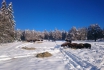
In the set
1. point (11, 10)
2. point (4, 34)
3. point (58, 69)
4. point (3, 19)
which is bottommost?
point (58, 69)

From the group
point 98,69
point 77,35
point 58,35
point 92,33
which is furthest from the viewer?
point 58,35

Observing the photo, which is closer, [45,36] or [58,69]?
[58,69]

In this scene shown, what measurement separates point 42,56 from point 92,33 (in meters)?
71.1

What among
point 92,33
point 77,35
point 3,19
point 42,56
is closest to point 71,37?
point 77,35

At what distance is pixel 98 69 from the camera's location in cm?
862

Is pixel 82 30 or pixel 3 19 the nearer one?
pixel 3 19

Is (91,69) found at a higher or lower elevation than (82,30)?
lower

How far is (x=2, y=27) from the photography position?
1270 inches

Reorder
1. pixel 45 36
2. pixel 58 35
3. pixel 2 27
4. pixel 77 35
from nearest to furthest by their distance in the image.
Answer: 1. pixel 2 27
2. pixel 77 35
3. pixel 58 35
4. pixel 45 36

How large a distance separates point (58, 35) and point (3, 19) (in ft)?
372

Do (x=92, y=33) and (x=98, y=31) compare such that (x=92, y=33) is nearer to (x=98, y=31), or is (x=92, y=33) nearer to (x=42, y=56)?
(x=98, y=31)

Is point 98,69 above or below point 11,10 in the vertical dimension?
below

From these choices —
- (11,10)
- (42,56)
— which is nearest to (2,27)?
(42,56)

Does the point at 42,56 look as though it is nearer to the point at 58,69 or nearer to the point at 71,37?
the point at 58,69
